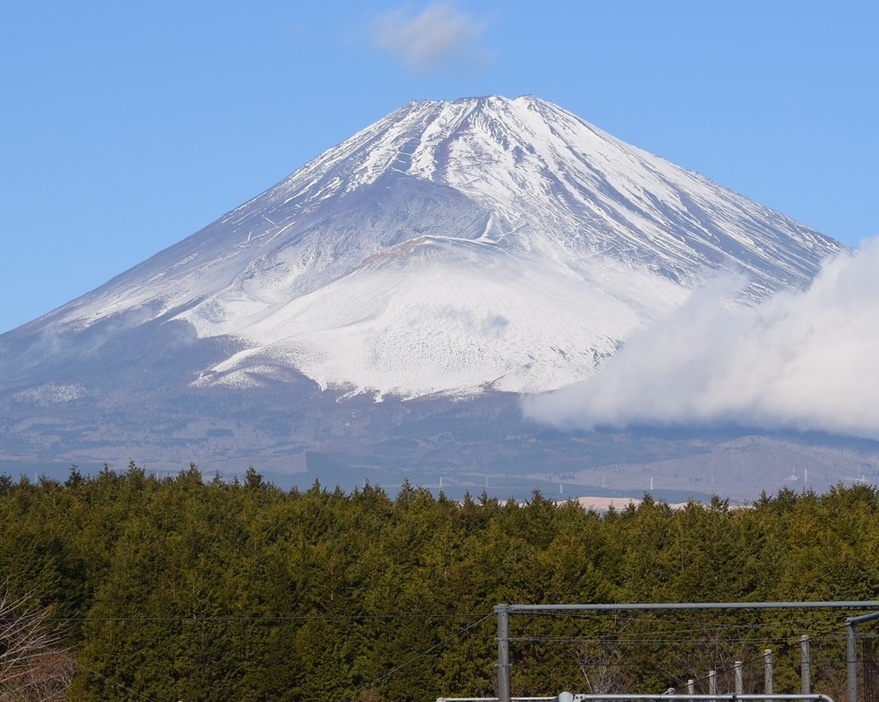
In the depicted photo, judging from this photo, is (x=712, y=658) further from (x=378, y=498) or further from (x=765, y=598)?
(x=378, y=498)

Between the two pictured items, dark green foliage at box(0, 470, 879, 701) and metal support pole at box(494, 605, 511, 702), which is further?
dark green foliage at box(0, 470, 879, 701)

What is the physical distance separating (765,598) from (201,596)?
25.2 meters

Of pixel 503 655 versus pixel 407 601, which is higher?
pixel 407 601

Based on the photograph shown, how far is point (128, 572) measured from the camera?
7981 centimetres

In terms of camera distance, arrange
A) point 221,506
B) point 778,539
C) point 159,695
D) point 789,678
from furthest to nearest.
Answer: point 221,506 → point 778,539 → point 159,695 → point 789,678

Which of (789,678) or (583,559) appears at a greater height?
(583,559)

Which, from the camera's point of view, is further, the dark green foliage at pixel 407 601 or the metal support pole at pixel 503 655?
the dark green foliage at pixel 407 601

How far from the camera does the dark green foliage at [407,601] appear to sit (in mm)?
74938

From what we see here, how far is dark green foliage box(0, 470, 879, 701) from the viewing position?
246 ft

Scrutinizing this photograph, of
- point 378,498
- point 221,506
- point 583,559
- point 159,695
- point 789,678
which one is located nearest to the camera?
point 789,678

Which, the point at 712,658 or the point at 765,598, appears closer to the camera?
the point at 712,658

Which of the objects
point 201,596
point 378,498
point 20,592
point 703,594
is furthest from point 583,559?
point 378,498

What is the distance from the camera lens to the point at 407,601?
79.4 metres

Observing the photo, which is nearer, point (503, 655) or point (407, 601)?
point (503, 655)
